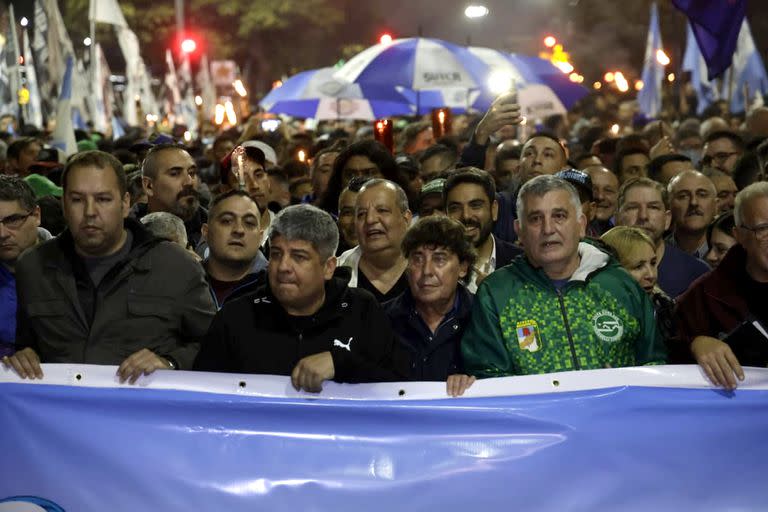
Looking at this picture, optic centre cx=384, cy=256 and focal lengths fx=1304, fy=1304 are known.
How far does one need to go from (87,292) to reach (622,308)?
7.20 feet

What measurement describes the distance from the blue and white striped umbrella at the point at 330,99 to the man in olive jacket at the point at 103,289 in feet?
46.3

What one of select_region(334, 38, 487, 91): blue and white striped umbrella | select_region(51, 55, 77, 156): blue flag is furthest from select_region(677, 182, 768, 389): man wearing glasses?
select_region(334, 38, 487, 91): blue and white striped umbrella

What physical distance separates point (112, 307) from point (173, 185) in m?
3.33

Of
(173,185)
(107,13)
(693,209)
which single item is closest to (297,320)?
(173,185)

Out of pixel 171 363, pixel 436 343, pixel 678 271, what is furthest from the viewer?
pixel 678 271

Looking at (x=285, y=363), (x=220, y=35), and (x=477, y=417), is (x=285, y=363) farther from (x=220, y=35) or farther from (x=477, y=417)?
(x=220, y=35)

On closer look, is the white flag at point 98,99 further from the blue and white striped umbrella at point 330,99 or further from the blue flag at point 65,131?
the blue flag at point 65,131

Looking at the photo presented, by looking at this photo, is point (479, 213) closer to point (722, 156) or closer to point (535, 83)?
point (722, 156)

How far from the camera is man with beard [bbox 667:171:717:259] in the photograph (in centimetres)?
877

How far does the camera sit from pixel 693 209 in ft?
28.8

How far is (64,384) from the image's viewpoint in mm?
5043

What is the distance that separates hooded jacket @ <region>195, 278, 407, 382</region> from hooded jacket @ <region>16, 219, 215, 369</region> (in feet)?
0.72

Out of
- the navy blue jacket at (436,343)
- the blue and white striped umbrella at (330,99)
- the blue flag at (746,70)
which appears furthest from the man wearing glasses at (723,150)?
the blue flag at (746,70)

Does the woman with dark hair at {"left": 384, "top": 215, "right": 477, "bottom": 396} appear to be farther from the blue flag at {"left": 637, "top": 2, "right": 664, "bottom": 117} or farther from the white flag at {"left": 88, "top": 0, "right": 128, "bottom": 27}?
the blue flag at {"left": 637, "top": 2, "right": 664, "bottom": 117}
